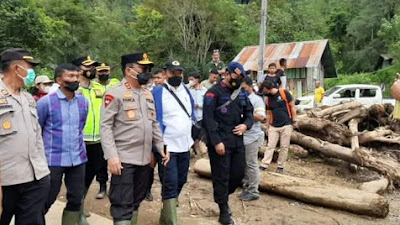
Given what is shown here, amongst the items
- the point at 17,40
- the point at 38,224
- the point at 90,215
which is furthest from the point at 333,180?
the point at 17,40

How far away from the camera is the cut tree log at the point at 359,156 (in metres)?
7.41

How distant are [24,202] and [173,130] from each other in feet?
6.22

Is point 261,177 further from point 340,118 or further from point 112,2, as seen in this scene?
point 112,2

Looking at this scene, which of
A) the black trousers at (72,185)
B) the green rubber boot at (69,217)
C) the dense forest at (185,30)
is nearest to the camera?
the black trousers at (72,185)

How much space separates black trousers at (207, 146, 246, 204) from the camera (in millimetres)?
4926

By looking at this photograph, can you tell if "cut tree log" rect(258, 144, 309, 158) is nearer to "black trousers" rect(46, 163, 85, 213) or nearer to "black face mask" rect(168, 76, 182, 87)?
"black face mask" rect(168, 76, 182, 87)

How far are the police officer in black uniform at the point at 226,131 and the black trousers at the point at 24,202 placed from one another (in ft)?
6.89

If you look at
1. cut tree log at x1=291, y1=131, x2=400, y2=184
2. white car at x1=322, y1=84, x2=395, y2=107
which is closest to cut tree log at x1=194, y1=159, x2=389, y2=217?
cut tree log at x1=291, y1=131, x2=400, y2=184

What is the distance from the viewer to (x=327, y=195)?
5.96 metres

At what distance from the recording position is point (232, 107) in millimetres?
5051

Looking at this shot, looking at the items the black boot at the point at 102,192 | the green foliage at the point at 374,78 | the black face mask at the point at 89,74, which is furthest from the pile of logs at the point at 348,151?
the green foliage at the point at 374,78

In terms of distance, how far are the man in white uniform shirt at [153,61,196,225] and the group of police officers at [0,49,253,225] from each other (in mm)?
12

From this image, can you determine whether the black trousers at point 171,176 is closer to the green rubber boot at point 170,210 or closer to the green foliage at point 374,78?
the green rubber boot at point 170,210

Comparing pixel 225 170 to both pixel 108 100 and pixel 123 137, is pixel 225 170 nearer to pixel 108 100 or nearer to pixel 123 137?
pixel 123 137
